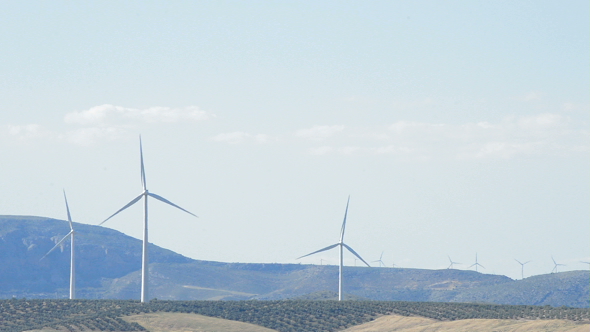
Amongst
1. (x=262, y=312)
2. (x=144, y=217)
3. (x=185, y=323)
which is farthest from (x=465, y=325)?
(x=144, y=217)

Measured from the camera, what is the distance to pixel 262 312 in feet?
385

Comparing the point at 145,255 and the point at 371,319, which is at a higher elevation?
the point at 145,255

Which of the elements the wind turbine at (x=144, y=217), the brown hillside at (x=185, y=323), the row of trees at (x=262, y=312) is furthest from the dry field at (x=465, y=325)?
the wind turbine at (x=144, y=217)

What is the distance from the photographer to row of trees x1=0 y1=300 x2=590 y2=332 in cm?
10138

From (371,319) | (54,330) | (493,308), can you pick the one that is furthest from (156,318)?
(493,308)

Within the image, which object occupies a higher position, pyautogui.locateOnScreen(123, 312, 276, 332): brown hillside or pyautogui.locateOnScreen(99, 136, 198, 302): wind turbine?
pyautogui.locateOnScreen(99, 136, 198, 302): wind turbine

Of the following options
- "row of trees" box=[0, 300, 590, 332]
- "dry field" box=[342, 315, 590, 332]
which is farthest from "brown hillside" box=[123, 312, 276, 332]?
"dry field" box=[342, 315, 590, 332]

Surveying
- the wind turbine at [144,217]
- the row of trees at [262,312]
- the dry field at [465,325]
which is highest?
the wind turbine at [144,217]

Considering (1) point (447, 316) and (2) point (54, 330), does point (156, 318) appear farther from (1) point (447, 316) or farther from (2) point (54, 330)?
(1) point (447, 316)

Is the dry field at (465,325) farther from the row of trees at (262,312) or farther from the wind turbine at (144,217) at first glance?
the wind turbine at (144,217)

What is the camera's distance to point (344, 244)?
147625 millimetres

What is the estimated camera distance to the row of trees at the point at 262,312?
101 m

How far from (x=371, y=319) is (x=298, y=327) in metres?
9.88

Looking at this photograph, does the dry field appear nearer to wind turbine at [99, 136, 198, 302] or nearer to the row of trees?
the row of trees
